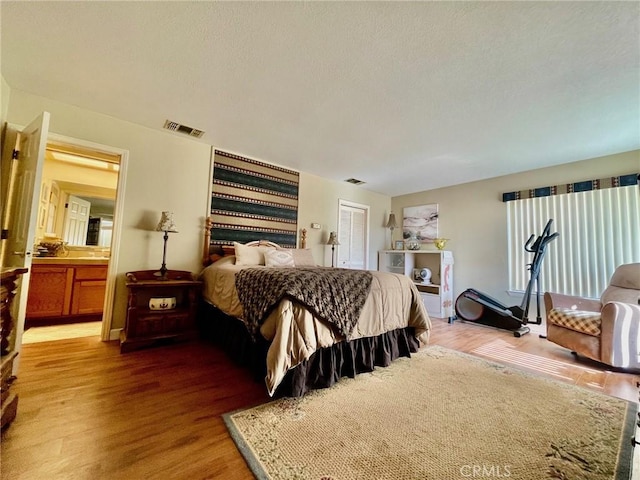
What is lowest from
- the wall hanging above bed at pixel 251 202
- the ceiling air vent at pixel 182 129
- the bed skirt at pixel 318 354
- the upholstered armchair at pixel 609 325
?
the bed skirt at pixel 318 354

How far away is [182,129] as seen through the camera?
3.09 meters

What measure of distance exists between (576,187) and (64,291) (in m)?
7.20

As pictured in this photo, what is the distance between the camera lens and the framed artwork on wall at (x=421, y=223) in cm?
530

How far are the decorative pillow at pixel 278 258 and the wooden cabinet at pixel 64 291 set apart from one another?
239cm

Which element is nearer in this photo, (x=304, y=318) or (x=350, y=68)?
(x=304, y=318)

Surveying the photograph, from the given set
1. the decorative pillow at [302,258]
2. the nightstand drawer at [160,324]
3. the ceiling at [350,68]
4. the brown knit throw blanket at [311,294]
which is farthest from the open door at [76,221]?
the brown knit throw blanket at [311,294]

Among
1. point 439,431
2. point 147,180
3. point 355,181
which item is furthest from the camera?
point 355,181

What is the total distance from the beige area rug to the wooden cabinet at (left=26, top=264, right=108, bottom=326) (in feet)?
10.9

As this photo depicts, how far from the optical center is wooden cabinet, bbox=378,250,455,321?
14.8 ft

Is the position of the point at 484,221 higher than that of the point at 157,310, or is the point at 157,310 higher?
the point at 484,221

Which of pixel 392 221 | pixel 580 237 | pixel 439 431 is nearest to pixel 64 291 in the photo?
pixel 439 431

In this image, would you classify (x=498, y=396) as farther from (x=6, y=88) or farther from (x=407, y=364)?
(x=6, y=88)

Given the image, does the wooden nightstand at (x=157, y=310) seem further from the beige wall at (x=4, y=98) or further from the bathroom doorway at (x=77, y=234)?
the beige wall at (x=4, y=98)

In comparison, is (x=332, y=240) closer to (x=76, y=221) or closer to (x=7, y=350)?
(x=7, y=350)
